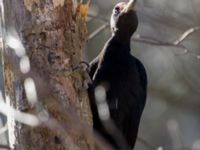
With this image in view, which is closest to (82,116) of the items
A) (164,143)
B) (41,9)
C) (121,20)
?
(41,9)

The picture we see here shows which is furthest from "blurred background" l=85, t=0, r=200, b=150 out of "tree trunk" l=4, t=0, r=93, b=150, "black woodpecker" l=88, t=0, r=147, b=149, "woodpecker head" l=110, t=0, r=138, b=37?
"tree trunk" l=4, t=0, r=93, b=150

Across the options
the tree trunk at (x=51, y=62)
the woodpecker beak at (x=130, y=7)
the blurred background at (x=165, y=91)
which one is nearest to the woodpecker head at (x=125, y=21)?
the woodpecker beak at (x=130, y=7)

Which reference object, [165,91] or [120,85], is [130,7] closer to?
[120,85]

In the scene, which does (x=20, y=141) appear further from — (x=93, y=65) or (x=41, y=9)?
(x=93, y=65)

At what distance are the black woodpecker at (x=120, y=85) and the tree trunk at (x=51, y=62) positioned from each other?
1.02 ft

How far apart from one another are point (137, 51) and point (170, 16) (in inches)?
85.6

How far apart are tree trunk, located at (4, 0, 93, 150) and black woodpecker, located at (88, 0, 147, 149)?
0.31 metres

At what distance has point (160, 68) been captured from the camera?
635cm

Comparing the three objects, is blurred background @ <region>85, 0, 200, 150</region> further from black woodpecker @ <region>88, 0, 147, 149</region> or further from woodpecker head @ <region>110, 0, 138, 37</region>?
black woodpecker @ <region>88, 0, 147, 149</region>

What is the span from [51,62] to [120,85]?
23.9 inches

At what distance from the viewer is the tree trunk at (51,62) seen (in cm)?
222

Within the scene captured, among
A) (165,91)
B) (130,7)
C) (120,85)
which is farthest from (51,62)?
(165,91)

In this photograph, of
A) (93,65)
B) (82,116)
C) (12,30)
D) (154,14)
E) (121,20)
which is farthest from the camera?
(154,14)

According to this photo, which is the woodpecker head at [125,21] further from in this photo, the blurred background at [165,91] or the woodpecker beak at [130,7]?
the blurred background at [165,91]
